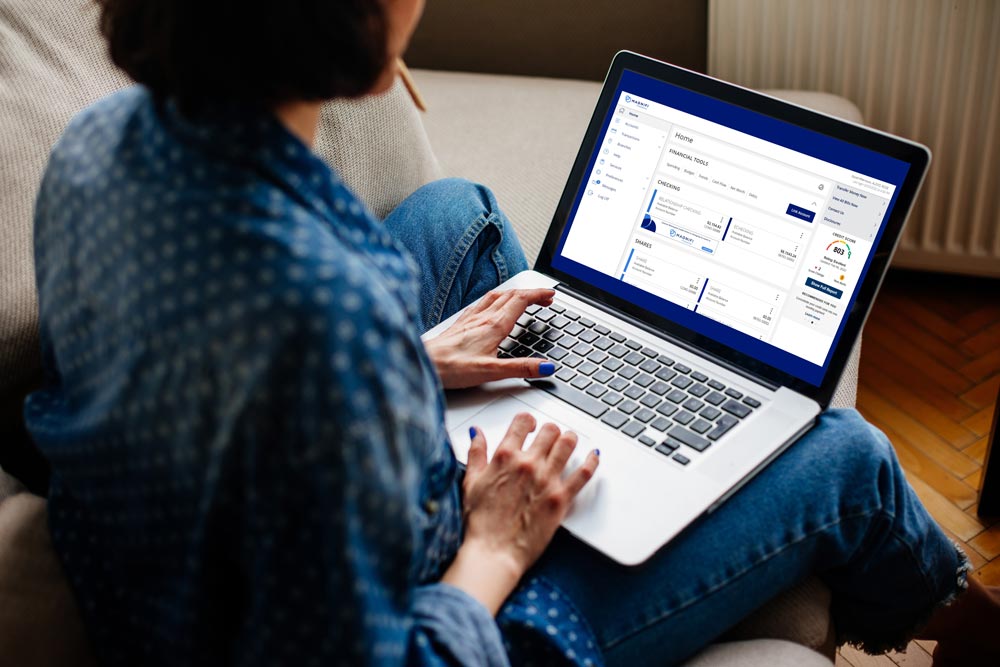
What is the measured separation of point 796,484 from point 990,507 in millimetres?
677

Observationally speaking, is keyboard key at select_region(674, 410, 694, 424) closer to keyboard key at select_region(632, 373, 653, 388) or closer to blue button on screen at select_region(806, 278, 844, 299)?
keyboard key at select_region(632, 373, 653, 388)

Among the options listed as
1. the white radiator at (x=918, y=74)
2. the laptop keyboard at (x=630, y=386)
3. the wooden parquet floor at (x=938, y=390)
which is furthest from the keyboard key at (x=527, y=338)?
the white radiator at (x=918, y=74)

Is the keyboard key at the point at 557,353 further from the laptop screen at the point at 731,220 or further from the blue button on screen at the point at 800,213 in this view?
the blue button on screen at the point at 800,213

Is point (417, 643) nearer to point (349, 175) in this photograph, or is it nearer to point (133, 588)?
point (133, 588)

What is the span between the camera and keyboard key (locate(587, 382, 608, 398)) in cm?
94

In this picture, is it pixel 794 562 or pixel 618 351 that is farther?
pixel 618 351

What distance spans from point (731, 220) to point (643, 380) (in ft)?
0.60

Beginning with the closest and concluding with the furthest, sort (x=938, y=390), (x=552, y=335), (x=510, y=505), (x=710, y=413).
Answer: (x=510, y=505) < (x=710, y=413) < (x=552, y=335) < (x=938, y=390)

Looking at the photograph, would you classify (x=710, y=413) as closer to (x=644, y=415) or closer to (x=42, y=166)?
(x=644, y=415)

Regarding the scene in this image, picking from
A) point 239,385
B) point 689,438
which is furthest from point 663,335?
point 239,385

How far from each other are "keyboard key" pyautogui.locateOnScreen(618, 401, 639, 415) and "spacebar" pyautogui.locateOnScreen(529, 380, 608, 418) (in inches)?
0.6

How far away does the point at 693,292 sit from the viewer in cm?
97

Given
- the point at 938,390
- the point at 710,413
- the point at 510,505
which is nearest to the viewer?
the point at 510,505

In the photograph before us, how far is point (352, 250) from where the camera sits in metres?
0.59
